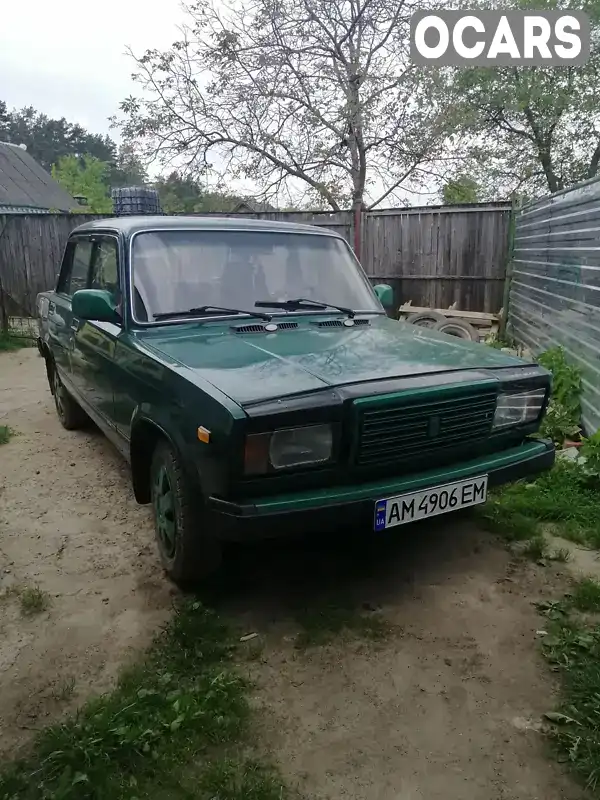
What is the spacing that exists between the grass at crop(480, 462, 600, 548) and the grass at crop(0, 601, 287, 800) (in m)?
2.01

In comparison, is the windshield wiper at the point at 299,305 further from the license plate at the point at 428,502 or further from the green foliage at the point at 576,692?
the green foliage at the point at 576,692

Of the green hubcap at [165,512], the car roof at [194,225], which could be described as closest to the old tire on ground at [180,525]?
the green hubcap at [165,512]

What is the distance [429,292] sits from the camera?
9992mm

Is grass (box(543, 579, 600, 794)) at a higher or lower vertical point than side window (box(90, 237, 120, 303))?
lower

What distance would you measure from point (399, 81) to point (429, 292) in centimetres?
572

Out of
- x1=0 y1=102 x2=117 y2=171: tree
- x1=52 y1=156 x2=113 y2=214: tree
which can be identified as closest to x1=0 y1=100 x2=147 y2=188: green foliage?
x1=0 y1=102 x2=117 y2=171: tree

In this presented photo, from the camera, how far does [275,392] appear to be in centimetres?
238

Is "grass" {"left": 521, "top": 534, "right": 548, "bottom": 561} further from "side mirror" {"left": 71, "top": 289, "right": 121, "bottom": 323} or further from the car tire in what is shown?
the car tire

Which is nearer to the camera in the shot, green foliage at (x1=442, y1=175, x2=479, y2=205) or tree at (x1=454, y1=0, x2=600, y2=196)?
green foliage at (x1=442, y1=175, x2=479, y2=205)

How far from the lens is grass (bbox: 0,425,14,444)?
5.23 meters

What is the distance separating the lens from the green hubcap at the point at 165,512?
2.94 meters

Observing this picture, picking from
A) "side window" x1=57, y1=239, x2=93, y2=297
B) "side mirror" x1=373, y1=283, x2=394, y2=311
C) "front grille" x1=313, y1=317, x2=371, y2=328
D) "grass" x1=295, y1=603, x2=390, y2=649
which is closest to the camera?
"grass" x1=295, y1=603, x2=390, y2=649

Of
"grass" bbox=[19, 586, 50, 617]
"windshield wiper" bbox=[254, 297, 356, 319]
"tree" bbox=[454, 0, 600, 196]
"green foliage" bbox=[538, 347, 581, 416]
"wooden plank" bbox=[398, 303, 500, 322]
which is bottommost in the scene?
"grass" bbox=[19, 586, 50, 617]

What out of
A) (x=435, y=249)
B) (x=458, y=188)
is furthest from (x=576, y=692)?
(x=458, y=188)
